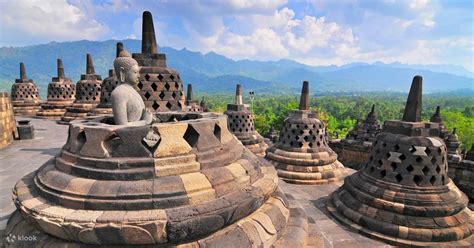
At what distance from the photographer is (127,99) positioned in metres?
3.44

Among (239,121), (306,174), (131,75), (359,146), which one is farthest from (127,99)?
(359,146)

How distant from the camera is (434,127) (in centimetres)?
592

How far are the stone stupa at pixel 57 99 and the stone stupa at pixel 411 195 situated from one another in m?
18.4

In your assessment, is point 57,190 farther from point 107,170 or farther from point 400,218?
point 400,218

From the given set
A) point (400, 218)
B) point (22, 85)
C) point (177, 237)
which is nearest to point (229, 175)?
point (177, 237)

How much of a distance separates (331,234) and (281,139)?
4.67 metres

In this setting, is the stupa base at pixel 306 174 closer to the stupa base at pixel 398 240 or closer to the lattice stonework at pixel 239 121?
the stupa base at pixel 398 240

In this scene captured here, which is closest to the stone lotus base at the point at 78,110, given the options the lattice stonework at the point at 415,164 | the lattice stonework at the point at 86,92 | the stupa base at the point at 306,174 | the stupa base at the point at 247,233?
the lattice stonework at the point at 86,92

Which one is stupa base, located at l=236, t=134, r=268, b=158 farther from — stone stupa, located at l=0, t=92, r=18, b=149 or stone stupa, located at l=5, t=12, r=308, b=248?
stone stupa, located at l=0, t=92, r=18, b=149

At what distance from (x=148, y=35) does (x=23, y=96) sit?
1938 centimetres

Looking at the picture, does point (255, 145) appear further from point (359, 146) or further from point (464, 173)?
point (464, 173)

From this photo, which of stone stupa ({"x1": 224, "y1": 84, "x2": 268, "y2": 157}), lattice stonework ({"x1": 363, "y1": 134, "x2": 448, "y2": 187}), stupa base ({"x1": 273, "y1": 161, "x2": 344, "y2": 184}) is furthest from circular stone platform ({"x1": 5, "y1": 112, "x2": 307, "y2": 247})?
stone stupa ({"x1": 224, "y1": 84, "x2": 268, "y2": 157})

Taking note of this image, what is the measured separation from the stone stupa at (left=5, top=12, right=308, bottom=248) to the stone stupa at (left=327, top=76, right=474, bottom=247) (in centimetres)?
319

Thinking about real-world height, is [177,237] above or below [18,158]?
above
